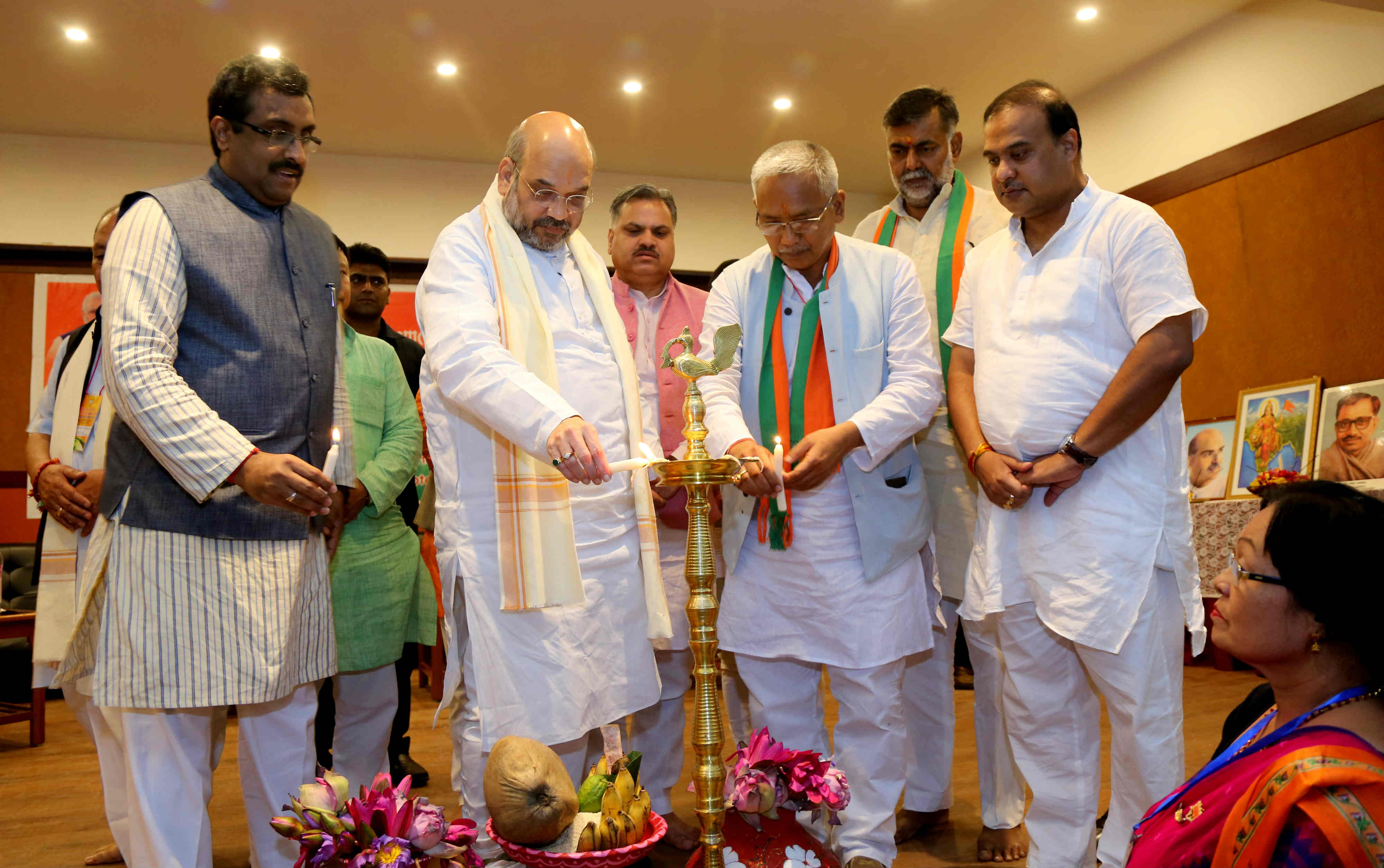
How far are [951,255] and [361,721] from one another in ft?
8.00

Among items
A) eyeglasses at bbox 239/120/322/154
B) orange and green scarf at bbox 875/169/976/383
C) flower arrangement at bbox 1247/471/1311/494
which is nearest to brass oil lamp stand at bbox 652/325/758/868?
eyeglasses at bbox 239/120/322/154

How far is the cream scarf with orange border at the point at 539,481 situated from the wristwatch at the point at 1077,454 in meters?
1.03

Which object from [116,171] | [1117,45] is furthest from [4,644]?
[1117,45]

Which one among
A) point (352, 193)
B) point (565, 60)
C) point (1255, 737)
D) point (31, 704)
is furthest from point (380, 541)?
point (352, 193)

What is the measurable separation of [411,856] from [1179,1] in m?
6.94

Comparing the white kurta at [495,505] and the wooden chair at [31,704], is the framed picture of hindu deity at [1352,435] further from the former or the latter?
the wooden chair at [31,704]

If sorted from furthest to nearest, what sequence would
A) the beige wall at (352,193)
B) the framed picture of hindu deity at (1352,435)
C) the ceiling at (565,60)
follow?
the beige wall at (352,193) → the ceiling at (565,60) → the framed picture of hindu deity at (1352,435)

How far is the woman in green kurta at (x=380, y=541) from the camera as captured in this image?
10.3 ft

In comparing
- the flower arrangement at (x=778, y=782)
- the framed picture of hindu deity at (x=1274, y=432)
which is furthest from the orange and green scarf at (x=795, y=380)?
the framed picture of hindu deity at (x=1274, y=432)

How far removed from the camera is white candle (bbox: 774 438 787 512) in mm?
2119

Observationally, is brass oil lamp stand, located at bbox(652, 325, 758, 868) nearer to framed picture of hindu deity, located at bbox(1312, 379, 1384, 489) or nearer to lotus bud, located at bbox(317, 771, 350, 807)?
lotus bud, located at bbox(317, 771, 350, 807)

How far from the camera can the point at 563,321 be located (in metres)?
2.61

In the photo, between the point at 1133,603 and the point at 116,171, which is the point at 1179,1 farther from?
the point at 116,171

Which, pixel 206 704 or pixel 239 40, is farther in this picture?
pixel 239 40
